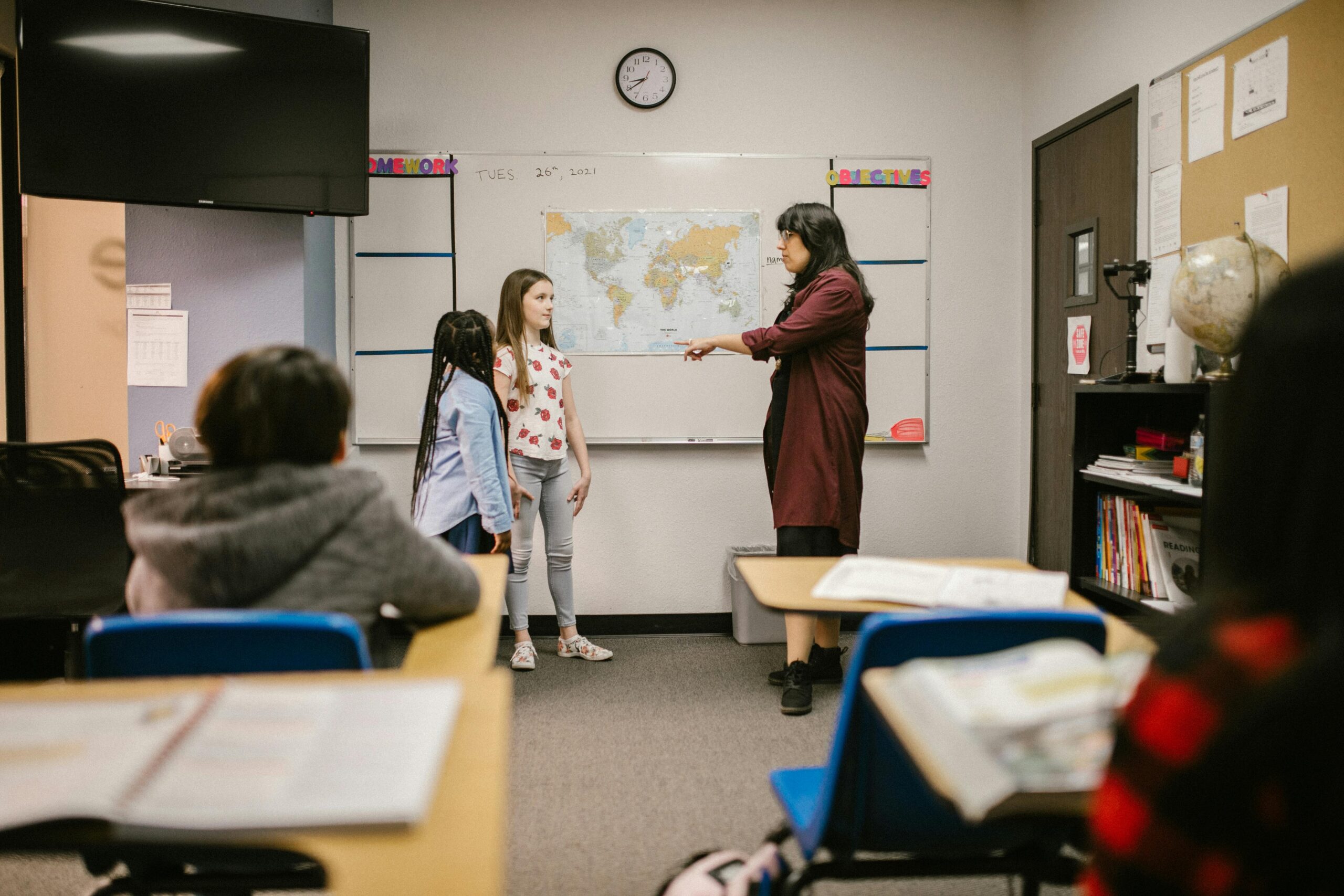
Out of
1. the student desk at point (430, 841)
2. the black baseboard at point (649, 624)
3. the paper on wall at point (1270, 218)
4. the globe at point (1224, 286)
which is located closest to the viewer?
the student desk at point (430, 841)

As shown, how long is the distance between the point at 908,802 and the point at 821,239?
207 cm

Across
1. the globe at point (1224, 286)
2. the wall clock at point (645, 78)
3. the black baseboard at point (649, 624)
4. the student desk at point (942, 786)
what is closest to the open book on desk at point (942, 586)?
the student desk at point (942, 786)

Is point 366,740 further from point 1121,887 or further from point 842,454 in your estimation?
point 842,454

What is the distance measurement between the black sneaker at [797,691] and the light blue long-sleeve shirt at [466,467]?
41.6 inches

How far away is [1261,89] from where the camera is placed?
2.33 m

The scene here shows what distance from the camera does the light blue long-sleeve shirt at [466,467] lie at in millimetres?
2711

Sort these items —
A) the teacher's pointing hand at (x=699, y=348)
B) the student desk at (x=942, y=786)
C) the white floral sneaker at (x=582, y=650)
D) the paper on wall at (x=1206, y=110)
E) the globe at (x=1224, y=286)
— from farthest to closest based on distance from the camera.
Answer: the white floral sneaker at (x=582, y=650) → the teacher's pointing hand at (x=699, y=348) → the paper on wall at (x=1206, y=110) → the globe at (x=1224, y=286) → the student desk at (x=942, y=786)

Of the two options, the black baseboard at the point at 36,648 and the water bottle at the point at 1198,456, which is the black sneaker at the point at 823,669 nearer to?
the water bottle at the point at 1198,456

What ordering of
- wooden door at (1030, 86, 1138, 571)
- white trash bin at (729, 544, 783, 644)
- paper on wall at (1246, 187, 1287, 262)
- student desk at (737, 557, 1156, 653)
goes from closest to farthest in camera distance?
student desk at (737, 557, 1156, 653) < paper on wall at (1246, 187, 1287, 262) < wooden door at (1030, 86, 1138, 571) < white trash bin at (729, 544, 783, 644)

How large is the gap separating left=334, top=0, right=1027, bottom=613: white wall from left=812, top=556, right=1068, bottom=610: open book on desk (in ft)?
7.26

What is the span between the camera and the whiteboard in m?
3.60

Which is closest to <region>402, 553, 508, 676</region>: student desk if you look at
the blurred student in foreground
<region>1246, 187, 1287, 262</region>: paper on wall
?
the blurred student in foreground

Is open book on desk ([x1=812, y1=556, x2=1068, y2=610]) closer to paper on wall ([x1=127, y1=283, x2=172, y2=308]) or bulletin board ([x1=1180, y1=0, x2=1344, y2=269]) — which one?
bulletin board ([x1=1180, y1=0, x2=1344, y2=269])

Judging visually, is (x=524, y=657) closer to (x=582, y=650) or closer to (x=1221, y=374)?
(x=582, y=650)
